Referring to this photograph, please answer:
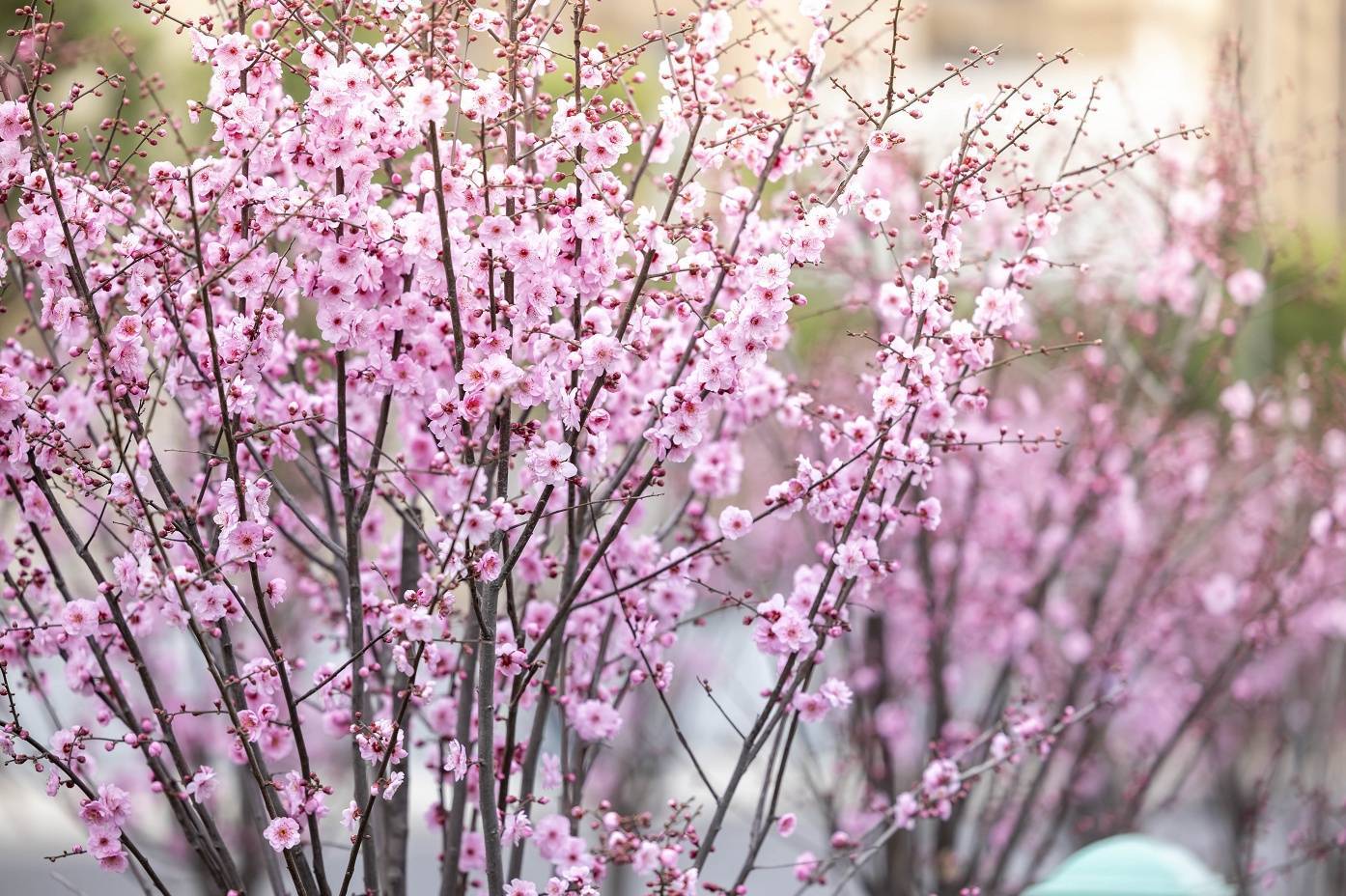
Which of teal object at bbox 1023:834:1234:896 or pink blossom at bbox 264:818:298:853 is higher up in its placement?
teal object at bbox 1023:834:1234:896

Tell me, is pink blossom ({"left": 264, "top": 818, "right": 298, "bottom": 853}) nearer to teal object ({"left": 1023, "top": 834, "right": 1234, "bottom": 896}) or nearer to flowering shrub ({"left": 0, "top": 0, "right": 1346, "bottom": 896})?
flowering shrub ({"left": 0, "top": 0, "right": 1346, "bottom": 896})

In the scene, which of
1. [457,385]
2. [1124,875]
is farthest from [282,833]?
[1124,875]

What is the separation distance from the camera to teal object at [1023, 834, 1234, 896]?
3.68 meters

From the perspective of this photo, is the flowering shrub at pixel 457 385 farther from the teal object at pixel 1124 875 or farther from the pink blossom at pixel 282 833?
the teal object at pixel 1124 875

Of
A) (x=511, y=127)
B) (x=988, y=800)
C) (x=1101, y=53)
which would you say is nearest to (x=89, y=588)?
(x=988, y=800)

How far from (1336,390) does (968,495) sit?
4.42 ft

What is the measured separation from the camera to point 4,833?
12227 mm

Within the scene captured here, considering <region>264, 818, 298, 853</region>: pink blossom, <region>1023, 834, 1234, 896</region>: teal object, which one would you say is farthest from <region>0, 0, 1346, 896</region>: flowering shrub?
<region>1023, 834, 1234, 896</region>: teal object

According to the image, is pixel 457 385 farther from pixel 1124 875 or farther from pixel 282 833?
pixel 1124 875

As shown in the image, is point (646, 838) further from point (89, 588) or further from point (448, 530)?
point (89, 588)

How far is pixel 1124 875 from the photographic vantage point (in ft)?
12.1

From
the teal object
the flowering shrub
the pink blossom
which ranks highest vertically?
the flowering shrub

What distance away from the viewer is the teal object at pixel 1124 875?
3.68m

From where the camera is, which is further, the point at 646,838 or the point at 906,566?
the point at 906,566
